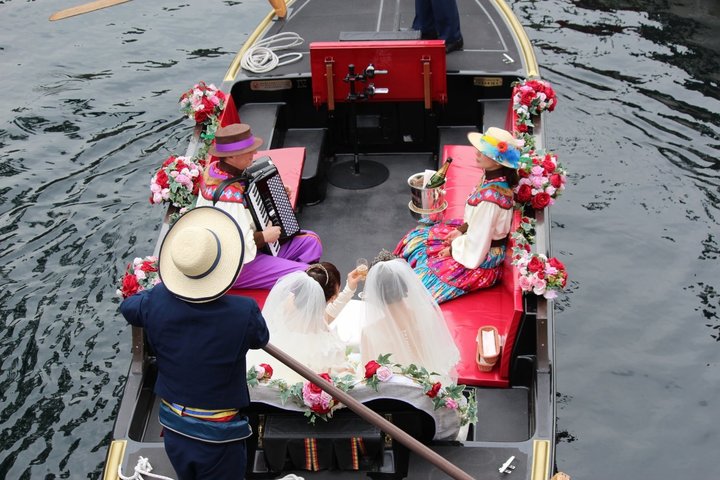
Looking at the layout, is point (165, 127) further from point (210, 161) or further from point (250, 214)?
point (250, 214)

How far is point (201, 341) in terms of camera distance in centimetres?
345

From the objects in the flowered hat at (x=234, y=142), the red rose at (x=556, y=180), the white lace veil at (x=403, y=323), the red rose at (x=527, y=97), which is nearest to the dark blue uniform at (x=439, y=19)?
the red rose at (x=527, y=97)

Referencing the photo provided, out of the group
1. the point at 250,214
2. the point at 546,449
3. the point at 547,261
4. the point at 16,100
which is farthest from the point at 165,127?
the point at 546,449

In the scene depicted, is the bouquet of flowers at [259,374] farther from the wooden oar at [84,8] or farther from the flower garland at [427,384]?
the wooden oar at [84,8]

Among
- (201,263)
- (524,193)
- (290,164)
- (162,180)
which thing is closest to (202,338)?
(201,263)

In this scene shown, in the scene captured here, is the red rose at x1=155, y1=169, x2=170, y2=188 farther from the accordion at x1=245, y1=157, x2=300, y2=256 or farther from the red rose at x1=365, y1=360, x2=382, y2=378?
the red rose at x1=365, y1=360, x2=382, y2=378

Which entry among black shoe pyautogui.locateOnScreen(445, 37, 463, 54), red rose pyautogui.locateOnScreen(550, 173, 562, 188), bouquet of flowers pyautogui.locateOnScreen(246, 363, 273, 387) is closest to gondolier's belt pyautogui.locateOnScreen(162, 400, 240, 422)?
bouquet of flowers pyautogui.locateOnScreen(246, 363, 273, 387)

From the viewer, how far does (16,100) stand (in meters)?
9.72

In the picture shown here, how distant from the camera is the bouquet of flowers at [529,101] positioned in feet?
19.6

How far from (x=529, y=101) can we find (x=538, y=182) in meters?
1.15

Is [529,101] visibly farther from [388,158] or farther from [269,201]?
[269,201]

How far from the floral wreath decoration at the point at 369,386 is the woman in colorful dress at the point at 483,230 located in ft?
3.79

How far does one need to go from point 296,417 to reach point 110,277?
3.54m

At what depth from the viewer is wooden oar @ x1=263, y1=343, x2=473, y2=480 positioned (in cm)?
338
